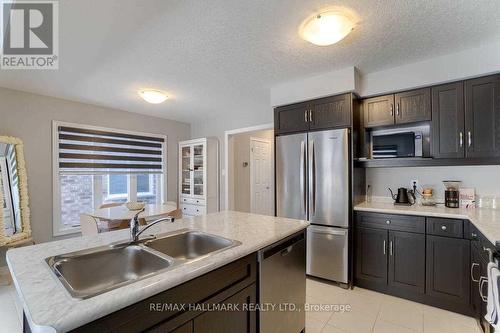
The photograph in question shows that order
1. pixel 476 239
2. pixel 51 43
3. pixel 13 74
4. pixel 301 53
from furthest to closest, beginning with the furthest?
pixel 13 74 < pixel 301 53 < pixel 51 43 < pixel 476 239

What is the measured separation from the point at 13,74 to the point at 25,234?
1.97 metres

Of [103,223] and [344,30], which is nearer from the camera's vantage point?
[344,30]

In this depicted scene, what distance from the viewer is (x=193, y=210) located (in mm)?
4902

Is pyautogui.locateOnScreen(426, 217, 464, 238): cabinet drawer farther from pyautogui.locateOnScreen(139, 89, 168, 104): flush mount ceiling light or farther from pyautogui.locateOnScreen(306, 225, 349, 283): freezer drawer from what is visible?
pyautogui.locateOnScreen(139, 89, 168, 104): flush mount ceiling light

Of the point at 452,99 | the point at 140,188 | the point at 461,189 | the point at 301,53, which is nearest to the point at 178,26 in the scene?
the point at 301,53

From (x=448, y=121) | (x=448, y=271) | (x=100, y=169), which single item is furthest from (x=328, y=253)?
(x=100, y=169)

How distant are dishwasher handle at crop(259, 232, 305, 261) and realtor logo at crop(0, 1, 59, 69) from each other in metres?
2.21

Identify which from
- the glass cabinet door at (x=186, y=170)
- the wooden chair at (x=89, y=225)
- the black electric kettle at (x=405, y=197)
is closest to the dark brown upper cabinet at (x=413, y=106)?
the black electric kettle at (x=405, y=197)

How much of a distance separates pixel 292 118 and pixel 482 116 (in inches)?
73.6

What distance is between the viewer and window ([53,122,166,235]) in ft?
12.3

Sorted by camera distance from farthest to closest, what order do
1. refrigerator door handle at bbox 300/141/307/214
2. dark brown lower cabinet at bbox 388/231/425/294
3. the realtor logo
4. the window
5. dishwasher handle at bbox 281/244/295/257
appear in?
the window → refrigerator door handle at bbox 300/141/307/214 → dark brown lower cabinet at bbox 388/231/425/294 → the realtor logo → dishwasher handle at bbox 281/244/295/257

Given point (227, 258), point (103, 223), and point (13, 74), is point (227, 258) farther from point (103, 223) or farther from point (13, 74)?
point (13, 74)

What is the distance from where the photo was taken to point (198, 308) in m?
1.08

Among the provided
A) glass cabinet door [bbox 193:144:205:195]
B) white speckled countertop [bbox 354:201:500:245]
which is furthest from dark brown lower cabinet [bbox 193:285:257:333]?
glass cabinet door [bbox 193:144:205:195]
